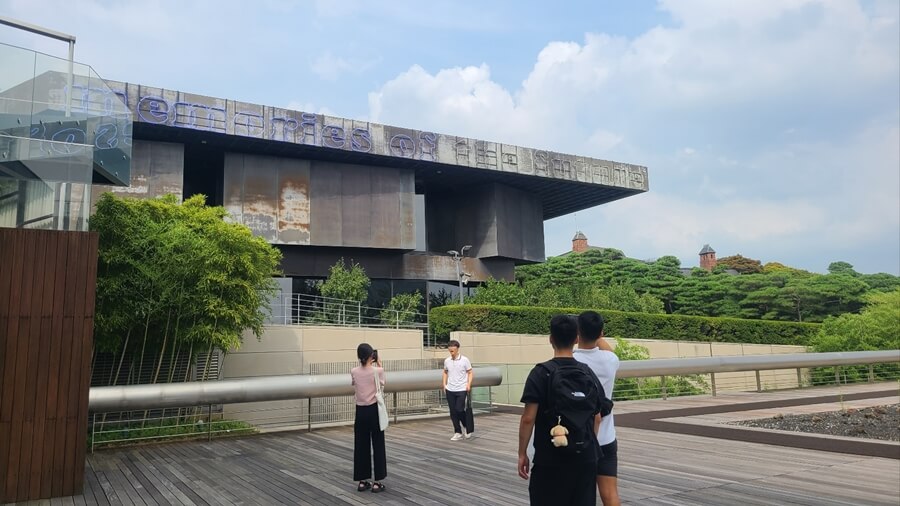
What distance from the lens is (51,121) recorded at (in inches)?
283

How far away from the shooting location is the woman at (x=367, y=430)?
611 cm

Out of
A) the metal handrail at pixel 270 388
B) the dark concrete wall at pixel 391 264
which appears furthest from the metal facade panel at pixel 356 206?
the metal handrail at pixel 270 388

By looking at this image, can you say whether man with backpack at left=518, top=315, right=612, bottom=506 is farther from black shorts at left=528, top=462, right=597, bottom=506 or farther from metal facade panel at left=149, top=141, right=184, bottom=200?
metal facade panel at left=149, top=141, right=184, bottom=200

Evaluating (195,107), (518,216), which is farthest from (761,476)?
(518,216)

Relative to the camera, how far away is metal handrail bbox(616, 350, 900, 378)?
12.8 m

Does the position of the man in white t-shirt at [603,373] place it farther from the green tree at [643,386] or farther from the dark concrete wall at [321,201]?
the dark concrete wall at [321,201]

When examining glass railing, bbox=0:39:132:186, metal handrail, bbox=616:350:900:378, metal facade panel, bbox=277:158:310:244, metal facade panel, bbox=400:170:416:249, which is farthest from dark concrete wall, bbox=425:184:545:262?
glass railing, bbox=0:39:132:186

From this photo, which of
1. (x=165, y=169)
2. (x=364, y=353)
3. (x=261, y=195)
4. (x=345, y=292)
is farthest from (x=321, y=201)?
(x=364, y=353)

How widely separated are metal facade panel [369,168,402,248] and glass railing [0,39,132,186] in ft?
67.6

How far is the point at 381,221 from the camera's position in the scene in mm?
28781

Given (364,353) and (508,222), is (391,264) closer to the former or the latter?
(508,222)

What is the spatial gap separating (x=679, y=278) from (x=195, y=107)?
38.5 m

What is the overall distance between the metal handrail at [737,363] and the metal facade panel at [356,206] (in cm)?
1738

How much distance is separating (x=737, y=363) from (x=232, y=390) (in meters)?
11.5
